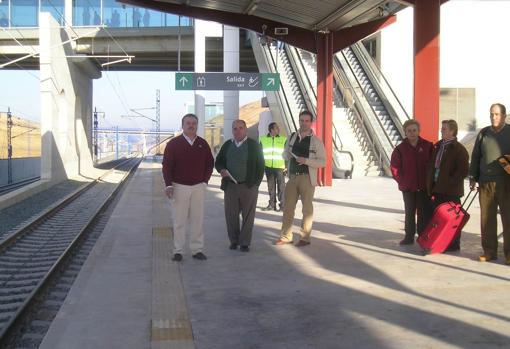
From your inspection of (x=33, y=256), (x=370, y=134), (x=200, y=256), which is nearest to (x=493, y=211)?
(x=200, y=256)

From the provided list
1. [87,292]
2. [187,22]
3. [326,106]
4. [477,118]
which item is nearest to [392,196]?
[326,106]

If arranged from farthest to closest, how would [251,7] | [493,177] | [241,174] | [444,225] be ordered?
1. [251,7]
2. [241,174]
3. [444,225]
4. [493,177]

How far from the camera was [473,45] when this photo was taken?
95.1 ft

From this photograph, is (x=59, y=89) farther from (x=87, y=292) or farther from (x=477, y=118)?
(x=87, y=292)

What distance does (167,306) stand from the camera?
17.8 feet

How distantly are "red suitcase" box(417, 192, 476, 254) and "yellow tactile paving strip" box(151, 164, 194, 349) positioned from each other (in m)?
3.10

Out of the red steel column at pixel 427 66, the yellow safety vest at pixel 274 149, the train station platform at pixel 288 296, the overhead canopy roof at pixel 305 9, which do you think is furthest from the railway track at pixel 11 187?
the red steel column at pixel 427 66

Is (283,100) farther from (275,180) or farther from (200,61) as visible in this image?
(275,180)

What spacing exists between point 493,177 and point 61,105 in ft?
78.4

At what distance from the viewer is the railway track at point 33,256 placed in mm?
5902

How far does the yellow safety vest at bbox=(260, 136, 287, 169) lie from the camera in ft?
39.2

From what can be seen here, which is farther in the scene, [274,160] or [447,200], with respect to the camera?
[274,160]

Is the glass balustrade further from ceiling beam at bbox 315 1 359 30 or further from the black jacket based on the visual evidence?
the black jacket

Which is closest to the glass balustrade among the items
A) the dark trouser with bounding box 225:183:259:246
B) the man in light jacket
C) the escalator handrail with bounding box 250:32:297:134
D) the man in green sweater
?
the escalator handrail with bounding box 250:32:297:134
